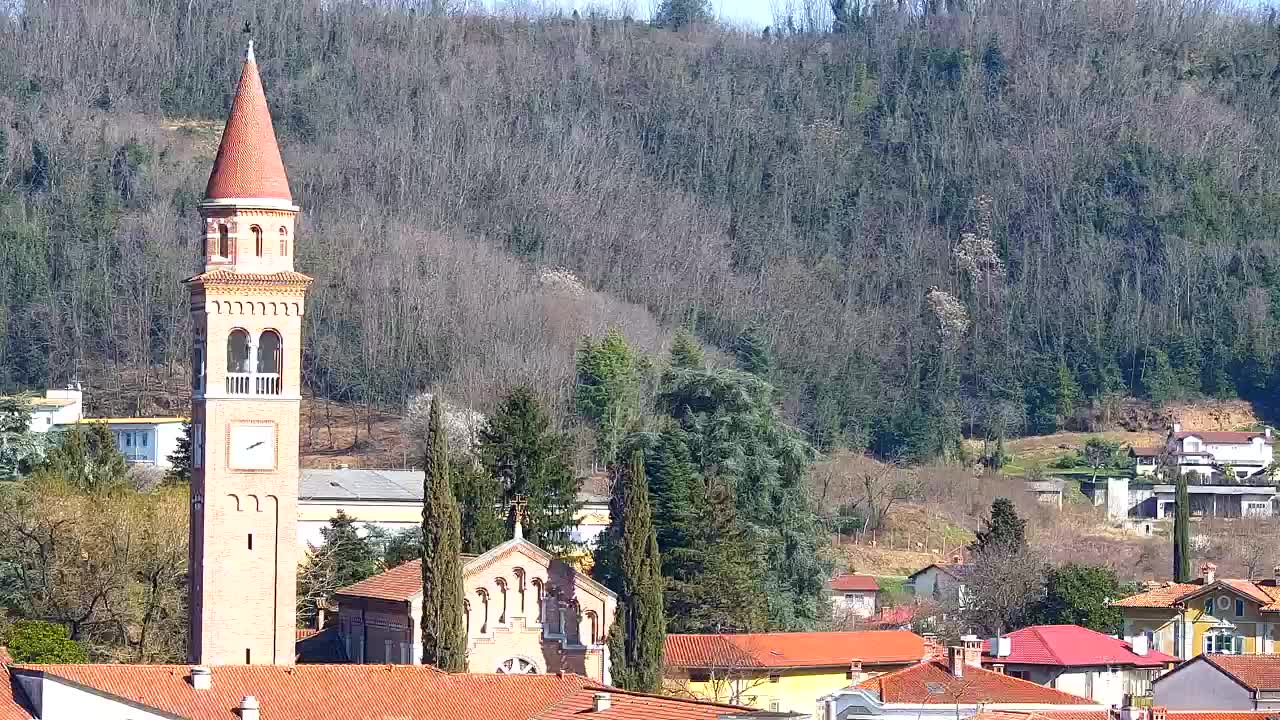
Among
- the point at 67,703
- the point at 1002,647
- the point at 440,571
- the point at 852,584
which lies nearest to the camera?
the point at 67,703

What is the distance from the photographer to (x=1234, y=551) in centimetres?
9612

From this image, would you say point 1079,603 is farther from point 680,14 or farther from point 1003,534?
point 680,14

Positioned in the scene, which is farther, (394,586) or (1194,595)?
(1194,595)

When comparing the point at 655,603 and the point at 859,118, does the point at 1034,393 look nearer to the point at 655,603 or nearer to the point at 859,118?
the point at 859,118

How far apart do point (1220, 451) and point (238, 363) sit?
7368cm

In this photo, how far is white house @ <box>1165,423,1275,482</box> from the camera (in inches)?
4663

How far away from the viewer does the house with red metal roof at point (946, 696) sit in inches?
1839

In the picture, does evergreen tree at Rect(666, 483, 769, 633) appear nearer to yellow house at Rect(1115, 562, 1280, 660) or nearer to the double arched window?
yellow house at Rect(1115, 562, 1280, 660)

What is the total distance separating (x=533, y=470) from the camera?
66.6 metres

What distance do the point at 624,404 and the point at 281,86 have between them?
61818mm

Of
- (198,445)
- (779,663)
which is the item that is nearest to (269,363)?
(198,445)

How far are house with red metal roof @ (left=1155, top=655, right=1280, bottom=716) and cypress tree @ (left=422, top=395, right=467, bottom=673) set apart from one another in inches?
549

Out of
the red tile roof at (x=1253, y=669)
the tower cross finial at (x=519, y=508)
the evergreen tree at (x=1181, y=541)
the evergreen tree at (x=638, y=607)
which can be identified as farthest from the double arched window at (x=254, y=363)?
the evergreen tree at (x=1181, y=541)

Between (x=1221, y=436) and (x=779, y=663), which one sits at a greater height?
(x=1221, y=436)
